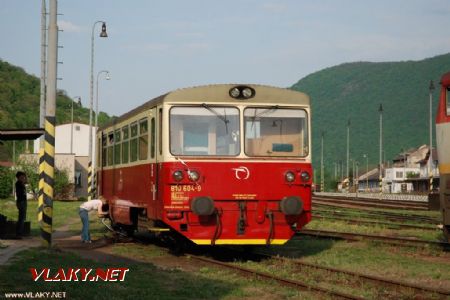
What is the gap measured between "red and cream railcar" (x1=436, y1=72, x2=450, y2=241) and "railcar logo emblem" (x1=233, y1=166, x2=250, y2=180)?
4.29m

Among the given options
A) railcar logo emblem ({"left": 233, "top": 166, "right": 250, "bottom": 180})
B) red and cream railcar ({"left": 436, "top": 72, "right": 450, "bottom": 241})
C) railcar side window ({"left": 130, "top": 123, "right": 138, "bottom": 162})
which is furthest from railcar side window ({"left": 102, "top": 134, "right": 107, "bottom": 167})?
red and cream railcar ({"left": 436, "top": 72, "right": 450, "bottom": 241})

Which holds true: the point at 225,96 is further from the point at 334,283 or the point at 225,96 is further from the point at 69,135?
the point at 69,135

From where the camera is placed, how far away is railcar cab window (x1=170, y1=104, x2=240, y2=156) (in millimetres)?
14906

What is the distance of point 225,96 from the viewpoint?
15.2m

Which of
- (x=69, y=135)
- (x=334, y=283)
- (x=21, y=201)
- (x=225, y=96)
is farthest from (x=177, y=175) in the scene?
(x=69, y=135)

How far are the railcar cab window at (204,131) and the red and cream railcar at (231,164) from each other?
0.02m

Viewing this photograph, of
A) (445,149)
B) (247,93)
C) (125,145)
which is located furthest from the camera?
(125,145)

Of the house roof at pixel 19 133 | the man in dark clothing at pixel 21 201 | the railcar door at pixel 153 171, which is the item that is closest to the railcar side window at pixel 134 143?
the railcar door at pixel 153 171

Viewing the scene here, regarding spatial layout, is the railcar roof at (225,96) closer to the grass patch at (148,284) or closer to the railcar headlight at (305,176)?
the railcar headlight at (305,176)

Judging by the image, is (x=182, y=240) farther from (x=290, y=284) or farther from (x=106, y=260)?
(x=290, y=284)

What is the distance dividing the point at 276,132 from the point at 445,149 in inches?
145

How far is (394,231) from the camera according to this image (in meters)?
22.9

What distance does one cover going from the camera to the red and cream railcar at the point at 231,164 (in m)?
14.8

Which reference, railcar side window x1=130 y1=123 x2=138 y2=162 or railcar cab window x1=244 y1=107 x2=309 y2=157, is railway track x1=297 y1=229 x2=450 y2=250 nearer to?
railcar cab window x1=244 y1=107 x2=309 y2=157
